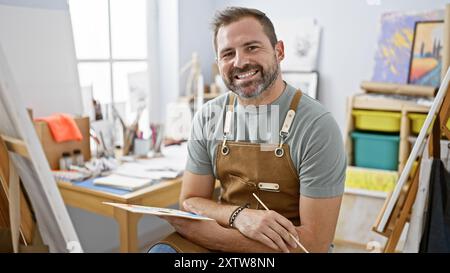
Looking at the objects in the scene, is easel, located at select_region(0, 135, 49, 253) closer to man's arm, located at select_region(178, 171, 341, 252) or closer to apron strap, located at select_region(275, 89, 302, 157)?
man's arm, located at select_region(178, 171, 341, 252)

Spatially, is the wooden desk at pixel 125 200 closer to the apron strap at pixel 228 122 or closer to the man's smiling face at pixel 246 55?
the apron strap at pixel 228 122

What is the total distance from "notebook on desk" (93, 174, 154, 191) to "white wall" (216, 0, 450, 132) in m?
0.87

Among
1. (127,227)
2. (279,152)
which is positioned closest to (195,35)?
(127,227)

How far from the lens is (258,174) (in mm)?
991

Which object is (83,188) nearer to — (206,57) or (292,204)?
(292,204)

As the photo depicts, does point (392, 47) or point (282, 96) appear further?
point (392, 47)

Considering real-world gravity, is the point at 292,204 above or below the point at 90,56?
below

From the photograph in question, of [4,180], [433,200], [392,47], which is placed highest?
[392,47]

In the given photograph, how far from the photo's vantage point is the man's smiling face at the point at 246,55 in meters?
0.85

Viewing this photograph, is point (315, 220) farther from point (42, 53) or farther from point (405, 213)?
point (42, 53)

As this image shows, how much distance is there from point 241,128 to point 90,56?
1106mm

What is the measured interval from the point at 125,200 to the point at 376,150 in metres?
1.31

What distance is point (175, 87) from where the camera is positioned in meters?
2.24

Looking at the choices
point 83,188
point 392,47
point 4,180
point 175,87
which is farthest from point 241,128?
point 392,47
